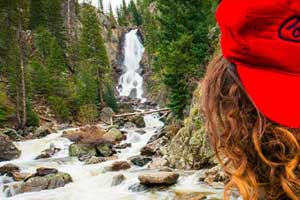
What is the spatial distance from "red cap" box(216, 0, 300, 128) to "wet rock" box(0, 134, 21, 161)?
2116cm

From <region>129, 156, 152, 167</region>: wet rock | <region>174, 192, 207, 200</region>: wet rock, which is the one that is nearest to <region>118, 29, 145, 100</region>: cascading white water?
<region>129, 156, 152, 167</region>: wet rock

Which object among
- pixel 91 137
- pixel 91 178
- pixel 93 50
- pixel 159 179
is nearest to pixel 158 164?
pixel 91 178

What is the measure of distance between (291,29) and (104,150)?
66.0ft

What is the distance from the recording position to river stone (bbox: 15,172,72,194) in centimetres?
1390

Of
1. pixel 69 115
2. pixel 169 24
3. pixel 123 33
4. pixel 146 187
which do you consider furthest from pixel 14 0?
pixel 123 33

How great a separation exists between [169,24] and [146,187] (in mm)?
14148

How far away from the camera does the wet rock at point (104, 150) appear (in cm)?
2037

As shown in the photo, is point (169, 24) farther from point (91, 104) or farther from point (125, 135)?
point (91, 104)

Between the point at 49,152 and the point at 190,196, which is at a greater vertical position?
the point at 49,152

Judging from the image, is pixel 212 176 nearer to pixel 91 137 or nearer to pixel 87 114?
pixel 91 137

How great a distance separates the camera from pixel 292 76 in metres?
1.02

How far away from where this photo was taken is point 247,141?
1.11 metres

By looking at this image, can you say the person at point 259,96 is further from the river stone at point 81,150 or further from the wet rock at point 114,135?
the wet rock at point 114,135

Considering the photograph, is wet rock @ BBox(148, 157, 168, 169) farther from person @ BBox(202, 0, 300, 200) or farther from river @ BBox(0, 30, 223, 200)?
person @ BBox(202, 0, 300, 200)
